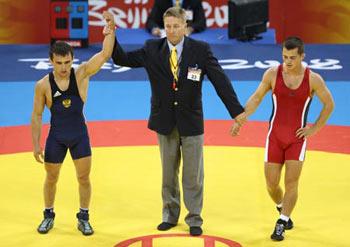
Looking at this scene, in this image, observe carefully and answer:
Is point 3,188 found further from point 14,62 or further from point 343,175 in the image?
point 14,62

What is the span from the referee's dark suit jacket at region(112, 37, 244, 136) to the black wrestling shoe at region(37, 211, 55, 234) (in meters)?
1.28

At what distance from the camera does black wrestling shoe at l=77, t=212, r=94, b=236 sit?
26.9 feet

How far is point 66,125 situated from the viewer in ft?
26.6

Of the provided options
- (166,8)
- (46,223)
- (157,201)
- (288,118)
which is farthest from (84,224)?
(166,8)

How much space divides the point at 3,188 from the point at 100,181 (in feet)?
3.36

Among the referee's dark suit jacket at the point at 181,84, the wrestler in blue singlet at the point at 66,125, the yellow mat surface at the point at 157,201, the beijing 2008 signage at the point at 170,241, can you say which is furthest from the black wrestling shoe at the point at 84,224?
the referee's dark suit jacket at the point at 181,84

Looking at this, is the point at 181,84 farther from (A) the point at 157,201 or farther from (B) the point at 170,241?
(A) the point at 157,201

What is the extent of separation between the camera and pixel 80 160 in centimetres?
815

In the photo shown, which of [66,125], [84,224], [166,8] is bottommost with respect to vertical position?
[84,224]

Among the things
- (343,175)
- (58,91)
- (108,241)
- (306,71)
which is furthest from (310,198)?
(58,91)

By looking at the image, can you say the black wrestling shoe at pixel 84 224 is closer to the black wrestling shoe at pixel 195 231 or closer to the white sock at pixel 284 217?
the black wrestling shoe at pixel 195 231

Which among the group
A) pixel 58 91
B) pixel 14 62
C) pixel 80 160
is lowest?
pixel 14 62

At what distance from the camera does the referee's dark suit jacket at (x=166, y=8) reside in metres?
16.4

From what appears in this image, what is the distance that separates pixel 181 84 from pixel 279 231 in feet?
5.11
